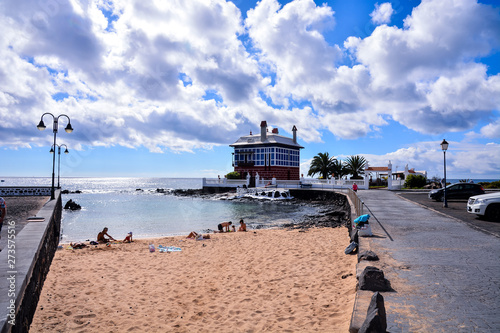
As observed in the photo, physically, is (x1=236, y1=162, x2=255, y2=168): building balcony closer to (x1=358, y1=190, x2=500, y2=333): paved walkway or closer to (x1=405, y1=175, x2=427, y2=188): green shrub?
(x1=405, y1=175, x2=427, y2=188): green shrub

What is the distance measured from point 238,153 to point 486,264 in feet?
168

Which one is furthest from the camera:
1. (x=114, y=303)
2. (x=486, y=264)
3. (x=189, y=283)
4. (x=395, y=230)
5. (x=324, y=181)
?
(x=324, y=181)

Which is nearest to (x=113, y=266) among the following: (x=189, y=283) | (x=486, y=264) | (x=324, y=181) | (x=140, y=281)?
(x=140, y=281)

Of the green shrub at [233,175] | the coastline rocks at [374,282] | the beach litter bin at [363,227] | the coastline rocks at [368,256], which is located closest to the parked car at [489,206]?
the beach litter bin at [363,227]

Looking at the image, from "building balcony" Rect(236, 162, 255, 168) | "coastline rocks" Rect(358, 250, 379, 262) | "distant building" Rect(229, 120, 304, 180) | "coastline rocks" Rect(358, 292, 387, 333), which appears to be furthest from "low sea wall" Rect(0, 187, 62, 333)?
"building balcony" Rect(236, 162, 255, 168)

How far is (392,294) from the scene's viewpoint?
5.43 m

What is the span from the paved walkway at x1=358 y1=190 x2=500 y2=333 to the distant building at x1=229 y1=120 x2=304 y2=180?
43026 millimetres

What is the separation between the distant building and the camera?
54.2 meters

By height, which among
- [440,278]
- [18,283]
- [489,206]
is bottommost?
[440,278]

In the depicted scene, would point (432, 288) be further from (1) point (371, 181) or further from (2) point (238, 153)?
(2) point (238, 153)

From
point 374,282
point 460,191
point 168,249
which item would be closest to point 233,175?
point 460,191

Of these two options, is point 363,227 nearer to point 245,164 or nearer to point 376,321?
point 376,321

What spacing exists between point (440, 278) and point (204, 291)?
5534 millimetres

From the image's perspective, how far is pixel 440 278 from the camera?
6.16 meters
